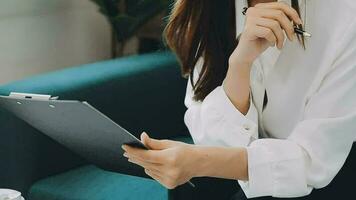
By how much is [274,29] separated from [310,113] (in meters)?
0.14

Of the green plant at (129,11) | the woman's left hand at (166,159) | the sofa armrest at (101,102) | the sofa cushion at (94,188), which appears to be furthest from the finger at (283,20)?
the green plant at (129,11)

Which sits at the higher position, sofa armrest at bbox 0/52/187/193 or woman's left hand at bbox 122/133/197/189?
woman's left hand at bbox 122/133/197/189

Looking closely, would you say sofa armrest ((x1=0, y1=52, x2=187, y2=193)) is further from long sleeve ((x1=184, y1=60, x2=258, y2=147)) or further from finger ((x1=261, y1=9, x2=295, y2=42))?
finger ((x1=261, y1=9, x2=295, y2=42))

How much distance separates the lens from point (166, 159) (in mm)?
878

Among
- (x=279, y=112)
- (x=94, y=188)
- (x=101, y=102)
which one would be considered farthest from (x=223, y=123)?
(x=101, y=102)

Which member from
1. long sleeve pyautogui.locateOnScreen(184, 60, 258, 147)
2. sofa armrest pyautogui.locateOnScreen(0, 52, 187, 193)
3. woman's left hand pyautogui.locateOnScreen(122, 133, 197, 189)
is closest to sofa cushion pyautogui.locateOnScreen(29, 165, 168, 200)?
sofa armrest pyautogui.locateOnScreen(0, 52, 187, 193)

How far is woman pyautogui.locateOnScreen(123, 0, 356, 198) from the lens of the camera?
89 centimetres

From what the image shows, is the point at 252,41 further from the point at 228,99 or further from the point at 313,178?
the point at 313,178

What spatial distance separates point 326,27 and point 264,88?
0.54 feet

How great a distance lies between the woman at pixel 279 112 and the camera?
2.91 ft

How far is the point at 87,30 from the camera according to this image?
89.7 inches

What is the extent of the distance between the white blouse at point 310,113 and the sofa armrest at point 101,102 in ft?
2.29

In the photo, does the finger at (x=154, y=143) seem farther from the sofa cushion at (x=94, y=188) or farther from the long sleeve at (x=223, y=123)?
the sofa cushion at (x=94, y=188)

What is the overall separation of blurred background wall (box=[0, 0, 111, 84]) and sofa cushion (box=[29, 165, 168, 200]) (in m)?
0.54
